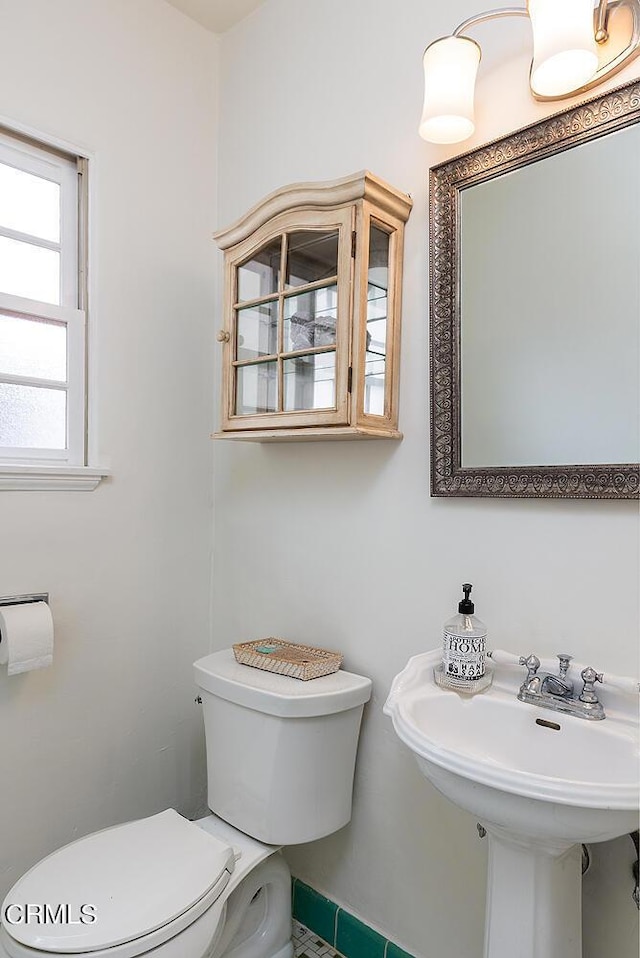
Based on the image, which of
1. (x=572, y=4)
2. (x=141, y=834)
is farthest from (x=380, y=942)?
(x=572, y=4)

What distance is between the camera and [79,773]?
64.9 inches

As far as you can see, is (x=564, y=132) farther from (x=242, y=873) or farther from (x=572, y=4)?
(x=242, y=873)

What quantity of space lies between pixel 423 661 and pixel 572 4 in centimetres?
125

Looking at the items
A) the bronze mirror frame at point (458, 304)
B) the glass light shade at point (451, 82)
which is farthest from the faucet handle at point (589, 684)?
the glass light shade at point (451, 82)

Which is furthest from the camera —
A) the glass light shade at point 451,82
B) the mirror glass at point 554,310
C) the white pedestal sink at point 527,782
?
the glass light shade at point 451,82

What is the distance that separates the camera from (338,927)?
1591 mm

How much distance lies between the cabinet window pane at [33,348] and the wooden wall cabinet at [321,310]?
0.49 metres

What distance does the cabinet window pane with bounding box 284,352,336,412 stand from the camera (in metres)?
1.43

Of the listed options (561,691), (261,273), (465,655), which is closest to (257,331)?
(261,273)

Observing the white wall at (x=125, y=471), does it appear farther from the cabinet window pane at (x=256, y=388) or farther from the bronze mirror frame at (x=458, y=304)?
the bronze mirror frame at (x=458, y=304)

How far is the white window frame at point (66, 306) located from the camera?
61.8 inches

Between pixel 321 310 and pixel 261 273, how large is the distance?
0.24 meters

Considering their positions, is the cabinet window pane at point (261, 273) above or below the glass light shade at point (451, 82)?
below

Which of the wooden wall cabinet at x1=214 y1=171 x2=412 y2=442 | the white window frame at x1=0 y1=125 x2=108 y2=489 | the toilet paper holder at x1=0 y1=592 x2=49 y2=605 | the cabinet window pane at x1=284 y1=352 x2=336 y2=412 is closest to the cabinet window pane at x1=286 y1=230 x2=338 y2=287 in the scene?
the wooden wall cabinet at x1=214 y1=171 x2=412 y2=442
